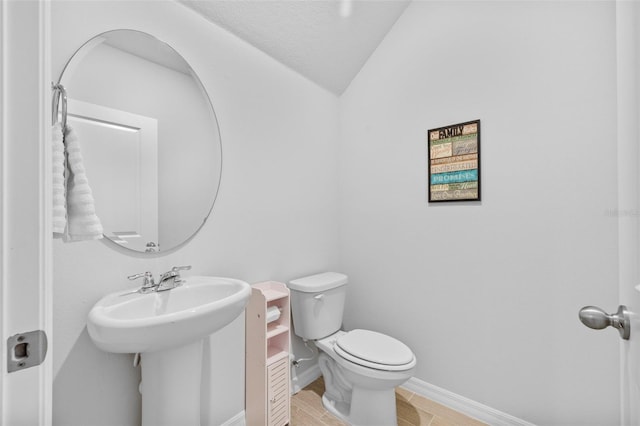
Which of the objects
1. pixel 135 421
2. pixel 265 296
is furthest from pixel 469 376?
pixel 135 421

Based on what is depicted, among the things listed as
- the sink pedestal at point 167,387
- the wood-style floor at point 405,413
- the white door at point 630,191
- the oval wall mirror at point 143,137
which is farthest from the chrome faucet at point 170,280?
the white door at point 630,191

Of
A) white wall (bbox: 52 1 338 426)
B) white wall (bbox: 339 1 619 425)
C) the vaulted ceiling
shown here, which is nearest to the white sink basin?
white wall (bbox: 52 1 338 426)

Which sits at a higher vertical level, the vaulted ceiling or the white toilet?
the vaulted ceiling

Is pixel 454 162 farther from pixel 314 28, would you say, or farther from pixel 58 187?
pixel 58 187

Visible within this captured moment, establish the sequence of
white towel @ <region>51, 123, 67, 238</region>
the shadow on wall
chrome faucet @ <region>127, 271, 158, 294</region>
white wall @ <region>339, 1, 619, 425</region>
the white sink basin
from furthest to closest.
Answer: white wall @ <region>339, 1, 619, 425</region> < chrome faucet @ <region>127, 271, 158, 294</region> < the shadow on wall < the white sink basin < white towel @ <region>51, 123, 67, 238</region>

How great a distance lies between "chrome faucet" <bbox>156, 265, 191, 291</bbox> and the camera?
1156 millimetres

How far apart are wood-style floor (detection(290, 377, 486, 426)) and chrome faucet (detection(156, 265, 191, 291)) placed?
1.05 meters

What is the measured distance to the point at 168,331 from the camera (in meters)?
0.87

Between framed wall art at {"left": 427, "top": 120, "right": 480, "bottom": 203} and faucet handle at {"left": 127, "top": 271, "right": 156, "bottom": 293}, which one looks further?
framed wall art at {"left": 427, "top": 120, "right": 480, "bottom": 203}

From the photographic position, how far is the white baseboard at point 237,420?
145 cm

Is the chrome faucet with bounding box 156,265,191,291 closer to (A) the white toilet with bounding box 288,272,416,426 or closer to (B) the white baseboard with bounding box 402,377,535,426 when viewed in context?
(A) the white toilet with bounding box 288,272,416,426

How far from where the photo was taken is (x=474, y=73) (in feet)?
5.27
